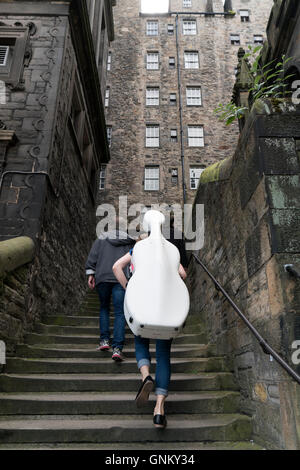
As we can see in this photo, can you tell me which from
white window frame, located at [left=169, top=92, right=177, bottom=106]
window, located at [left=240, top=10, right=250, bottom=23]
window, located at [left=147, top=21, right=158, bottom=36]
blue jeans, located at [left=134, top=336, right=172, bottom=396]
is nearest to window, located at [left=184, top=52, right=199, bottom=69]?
white window frame, located at [left=169, top=92, right=177, bottom=106]

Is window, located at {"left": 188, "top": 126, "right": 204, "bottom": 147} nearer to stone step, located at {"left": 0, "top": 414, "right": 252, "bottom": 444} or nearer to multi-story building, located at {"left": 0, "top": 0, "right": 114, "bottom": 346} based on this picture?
multi-story building, located at {"left": 0, "top": 0, "right": 114, "bottom": 346}

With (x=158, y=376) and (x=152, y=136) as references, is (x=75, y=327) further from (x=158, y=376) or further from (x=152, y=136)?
(x=152, y=136)

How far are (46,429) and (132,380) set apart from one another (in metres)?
0.97

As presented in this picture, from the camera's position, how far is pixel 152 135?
19.2 metres

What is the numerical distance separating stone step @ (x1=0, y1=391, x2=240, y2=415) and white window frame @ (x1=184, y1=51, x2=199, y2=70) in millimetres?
21441

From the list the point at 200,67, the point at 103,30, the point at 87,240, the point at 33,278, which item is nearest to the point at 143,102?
Answer: the point at 200,67

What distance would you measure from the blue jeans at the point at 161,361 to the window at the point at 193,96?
1928 cm

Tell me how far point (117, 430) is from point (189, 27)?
81.6 ft

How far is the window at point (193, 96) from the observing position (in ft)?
65.0

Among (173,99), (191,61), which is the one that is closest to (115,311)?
(173,99)

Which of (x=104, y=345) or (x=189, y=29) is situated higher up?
(x=189, y=29)

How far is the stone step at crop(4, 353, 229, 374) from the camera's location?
3.60m

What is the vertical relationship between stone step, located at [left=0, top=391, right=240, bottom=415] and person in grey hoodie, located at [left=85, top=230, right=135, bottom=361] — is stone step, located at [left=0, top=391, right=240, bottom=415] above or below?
below

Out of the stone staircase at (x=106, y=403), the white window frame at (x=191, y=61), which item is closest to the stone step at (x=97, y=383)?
the stone staircase at (x=106, y=403)
